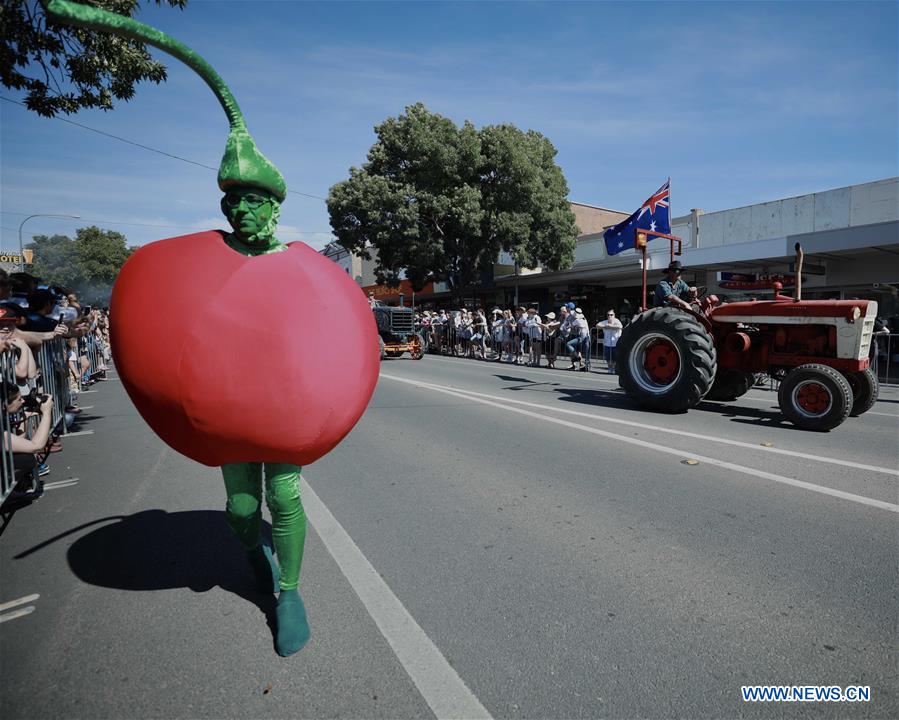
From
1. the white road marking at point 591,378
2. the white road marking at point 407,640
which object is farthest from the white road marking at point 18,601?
the white road marking at point 591,378

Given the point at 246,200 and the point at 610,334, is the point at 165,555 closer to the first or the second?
the point at 246,200

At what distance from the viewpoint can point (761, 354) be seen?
7.86m

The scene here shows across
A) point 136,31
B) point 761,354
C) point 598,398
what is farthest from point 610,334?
point 136,31

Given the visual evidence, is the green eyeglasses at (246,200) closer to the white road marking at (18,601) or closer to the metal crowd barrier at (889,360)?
the white road marking at (18,601)

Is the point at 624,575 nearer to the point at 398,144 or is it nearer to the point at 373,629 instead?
the point at 373,629

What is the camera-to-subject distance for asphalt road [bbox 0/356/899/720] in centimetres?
214

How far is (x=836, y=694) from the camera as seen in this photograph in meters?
2.12

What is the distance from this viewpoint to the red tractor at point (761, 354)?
688 cm

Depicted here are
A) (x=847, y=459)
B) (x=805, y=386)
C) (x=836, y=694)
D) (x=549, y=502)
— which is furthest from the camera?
(x=805, y=386)

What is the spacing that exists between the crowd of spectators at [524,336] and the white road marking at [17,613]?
44.1 feet

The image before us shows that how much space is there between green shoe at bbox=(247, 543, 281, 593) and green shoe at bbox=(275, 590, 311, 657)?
1.14 feet

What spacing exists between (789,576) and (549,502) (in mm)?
1639

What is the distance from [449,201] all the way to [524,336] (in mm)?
9979

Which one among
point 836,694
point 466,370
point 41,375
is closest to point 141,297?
point 836,694
